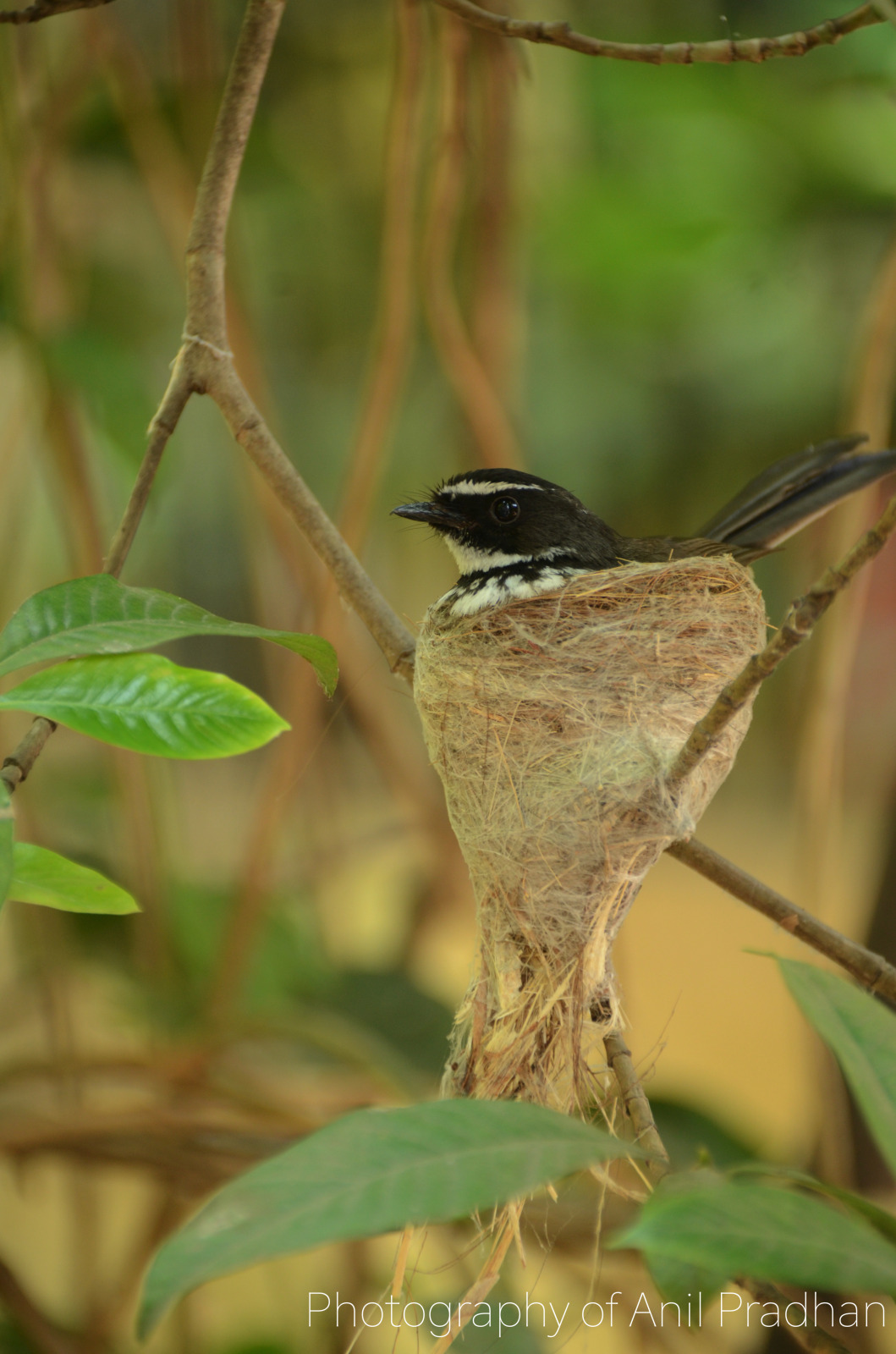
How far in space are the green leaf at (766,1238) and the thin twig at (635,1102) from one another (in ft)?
0.71

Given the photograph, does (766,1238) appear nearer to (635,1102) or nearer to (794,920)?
(635,1102)

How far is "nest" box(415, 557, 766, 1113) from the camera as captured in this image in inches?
50.1

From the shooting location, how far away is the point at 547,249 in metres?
3.07

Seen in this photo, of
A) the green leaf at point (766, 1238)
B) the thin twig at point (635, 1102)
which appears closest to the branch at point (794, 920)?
the thin twig at point (635, 1102)

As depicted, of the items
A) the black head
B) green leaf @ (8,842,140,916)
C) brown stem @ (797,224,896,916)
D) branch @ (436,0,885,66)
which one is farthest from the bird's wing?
green leaf @ (8,842,140,916)

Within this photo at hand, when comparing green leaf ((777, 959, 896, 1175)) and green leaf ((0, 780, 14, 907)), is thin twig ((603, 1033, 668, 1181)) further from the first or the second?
green leaf ((0, 780, 14, 907))

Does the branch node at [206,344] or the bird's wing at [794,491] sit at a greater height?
the branch node at [206,344]

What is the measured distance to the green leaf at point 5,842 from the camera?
0.71 m

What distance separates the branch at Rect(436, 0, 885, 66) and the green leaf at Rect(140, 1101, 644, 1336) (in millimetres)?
1074

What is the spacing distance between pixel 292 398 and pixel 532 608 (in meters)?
2.10

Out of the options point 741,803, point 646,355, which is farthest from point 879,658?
point 646,355

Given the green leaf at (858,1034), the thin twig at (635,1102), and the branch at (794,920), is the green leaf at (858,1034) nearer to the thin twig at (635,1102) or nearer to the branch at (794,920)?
the thin twig at (635,1102)

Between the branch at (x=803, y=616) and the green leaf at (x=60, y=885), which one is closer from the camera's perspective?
the branch at (x=803, y=616)

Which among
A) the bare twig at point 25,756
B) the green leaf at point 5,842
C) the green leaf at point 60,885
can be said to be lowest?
the green leaf at point 60,885
